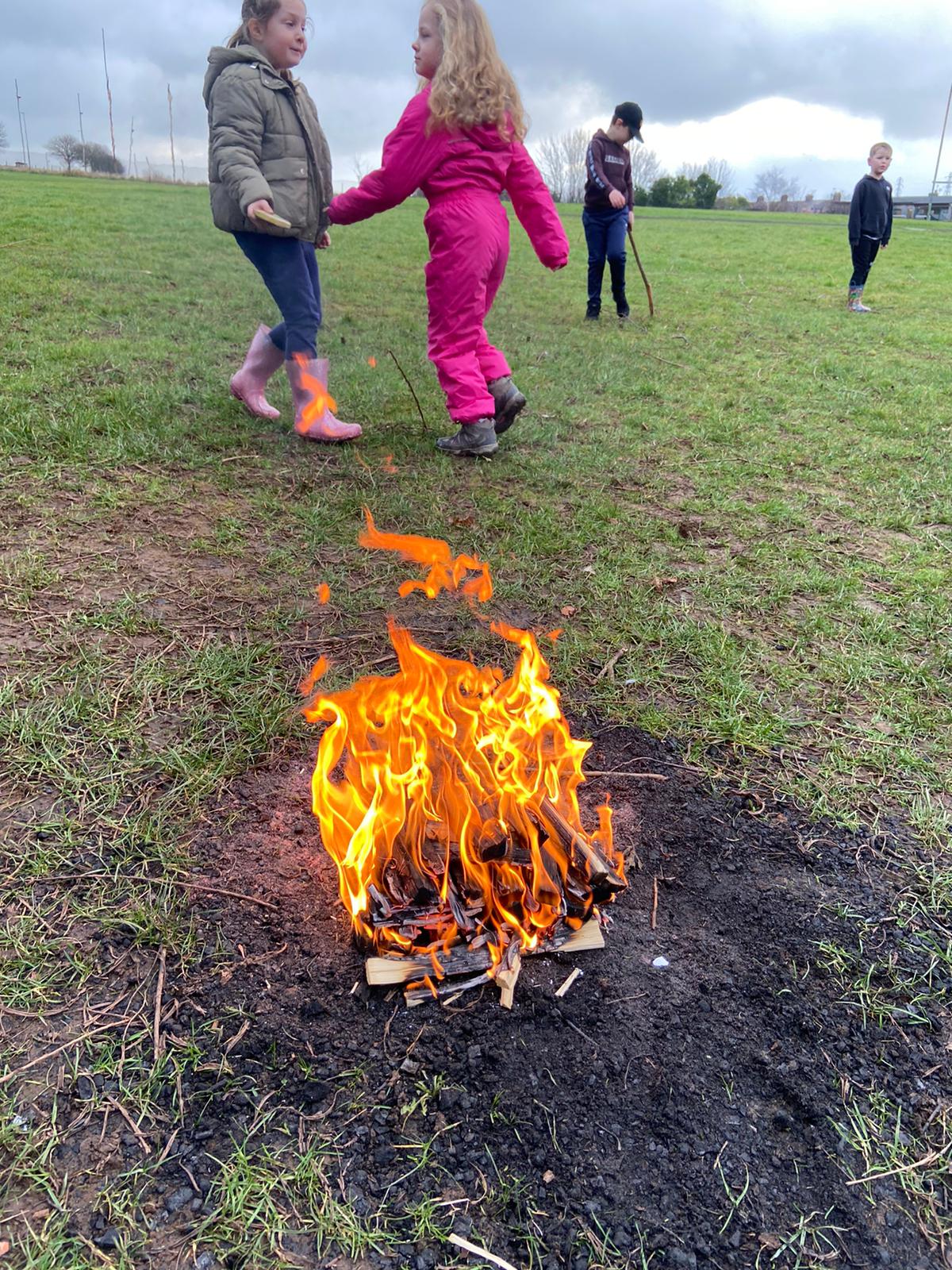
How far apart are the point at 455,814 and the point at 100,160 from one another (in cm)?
2392

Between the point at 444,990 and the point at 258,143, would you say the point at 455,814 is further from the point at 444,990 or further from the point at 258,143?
the point at 258,143

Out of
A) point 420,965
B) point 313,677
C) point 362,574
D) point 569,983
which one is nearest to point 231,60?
point 362,574

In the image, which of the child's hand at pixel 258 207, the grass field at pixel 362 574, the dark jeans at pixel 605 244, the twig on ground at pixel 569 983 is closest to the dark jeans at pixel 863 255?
the dark jeans at pixel 605 244

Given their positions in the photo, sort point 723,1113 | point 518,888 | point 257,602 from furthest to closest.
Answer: point 257,602 < point 518,888 < point 723,1113

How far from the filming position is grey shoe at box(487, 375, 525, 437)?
521 centimetres

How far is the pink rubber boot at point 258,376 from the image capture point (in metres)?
5.22

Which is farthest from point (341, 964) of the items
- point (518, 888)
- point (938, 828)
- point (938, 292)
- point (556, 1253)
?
point (938, 292)

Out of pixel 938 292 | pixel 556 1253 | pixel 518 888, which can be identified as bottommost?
pixel 556 1253

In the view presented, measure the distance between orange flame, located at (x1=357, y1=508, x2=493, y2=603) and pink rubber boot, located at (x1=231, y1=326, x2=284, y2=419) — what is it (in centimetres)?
172

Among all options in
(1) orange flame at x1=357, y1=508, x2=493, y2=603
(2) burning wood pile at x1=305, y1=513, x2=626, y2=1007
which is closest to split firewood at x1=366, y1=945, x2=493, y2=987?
(2) burning wood pile at x1=305, y1=513, x2=626, y2=1007

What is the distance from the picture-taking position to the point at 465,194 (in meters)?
4.79

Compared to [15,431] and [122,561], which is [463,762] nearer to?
[122,561]

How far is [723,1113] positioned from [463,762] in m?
1.01

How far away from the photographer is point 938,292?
12.9 meters
